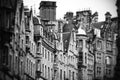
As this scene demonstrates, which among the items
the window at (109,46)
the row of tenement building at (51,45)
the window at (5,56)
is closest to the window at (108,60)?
the row of tenement building at (51,45)

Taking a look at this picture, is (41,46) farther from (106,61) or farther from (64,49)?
(106,61)

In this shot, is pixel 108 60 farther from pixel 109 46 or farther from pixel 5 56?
pixel 5 56

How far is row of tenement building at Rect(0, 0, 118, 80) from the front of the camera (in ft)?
134

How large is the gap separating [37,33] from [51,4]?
1518 cm

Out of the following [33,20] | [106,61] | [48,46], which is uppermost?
[33,20]

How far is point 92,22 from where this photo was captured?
92.6 m

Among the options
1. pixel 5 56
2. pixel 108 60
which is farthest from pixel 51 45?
pixel 108 60

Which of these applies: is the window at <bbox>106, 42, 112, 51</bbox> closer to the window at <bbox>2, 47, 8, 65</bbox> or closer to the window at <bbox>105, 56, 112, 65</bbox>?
the window at <bbox>105, 56, 112, 65</bbox>

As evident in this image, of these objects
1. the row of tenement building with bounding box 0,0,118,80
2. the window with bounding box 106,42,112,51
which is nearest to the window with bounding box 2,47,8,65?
the row of tenement building with bounding box 0,0,118,80

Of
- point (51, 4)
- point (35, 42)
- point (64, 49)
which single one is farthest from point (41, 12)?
point (35, 42)

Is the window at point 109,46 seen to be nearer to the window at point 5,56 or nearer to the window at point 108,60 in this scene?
the window at point 108,60

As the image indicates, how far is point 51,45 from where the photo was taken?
59.1 metres

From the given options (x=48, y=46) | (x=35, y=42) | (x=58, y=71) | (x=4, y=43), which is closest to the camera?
(x=4, y=43)

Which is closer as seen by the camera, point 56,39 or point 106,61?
point 56,39
